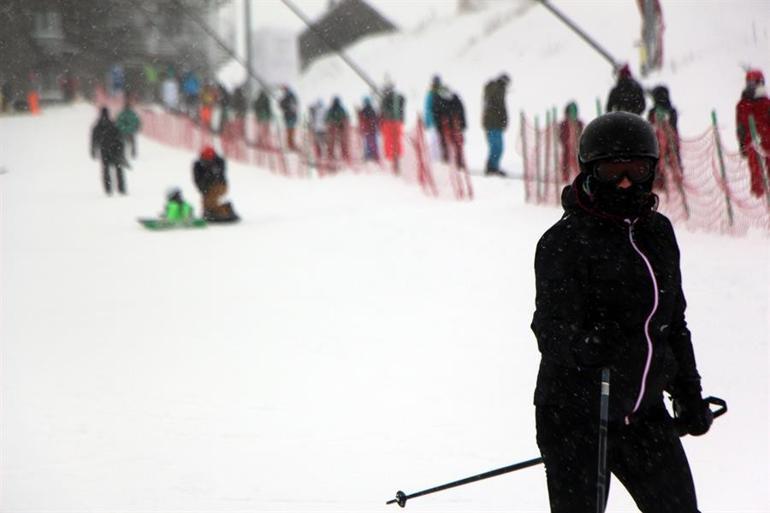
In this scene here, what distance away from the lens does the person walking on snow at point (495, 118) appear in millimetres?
18312

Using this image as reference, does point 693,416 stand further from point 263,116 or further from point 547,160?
point 263,116

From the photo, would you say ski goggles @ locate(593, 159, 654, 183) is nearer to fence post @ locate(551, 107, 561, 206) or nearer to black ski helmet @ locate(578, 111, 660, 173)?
black ski helmet @ locate(578, 111, 660, 173)

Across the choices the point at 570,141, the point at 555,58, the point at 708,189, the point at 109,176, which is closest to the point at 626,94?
the point at 570,141

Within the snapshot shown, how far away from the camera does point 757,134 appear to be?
36.9 feet

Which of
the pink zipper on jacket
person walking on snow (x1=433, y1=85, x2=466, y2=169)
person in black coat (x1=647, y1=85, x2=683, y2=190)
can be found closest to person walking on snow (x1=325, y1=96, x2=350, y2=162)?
person walking on snow (x1=433, y1=85, x2=466, y2=169)

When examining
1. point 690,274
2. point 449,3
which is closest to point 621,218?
point 690,274

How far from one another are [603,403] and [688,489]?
0.30 metres

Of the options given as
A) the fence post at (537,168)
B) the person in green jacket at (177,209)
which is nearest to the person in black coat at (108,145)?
the person in green jacket at (177,209)

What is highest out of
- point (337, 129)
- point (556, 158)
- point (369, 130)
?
point (337, 129)

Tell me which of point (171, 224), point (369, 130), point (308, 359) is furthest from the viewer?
point (369, 130)

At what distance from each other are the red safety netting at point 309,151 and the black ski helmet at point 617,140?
14474 mm

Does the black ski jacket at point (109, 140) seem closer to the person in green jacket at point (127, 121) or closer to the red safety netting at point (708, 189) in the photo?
the person in green jacket at point (127, 121)

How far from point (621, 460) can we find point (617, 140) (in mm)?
755

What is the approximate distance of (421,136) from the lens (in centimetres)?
1952
